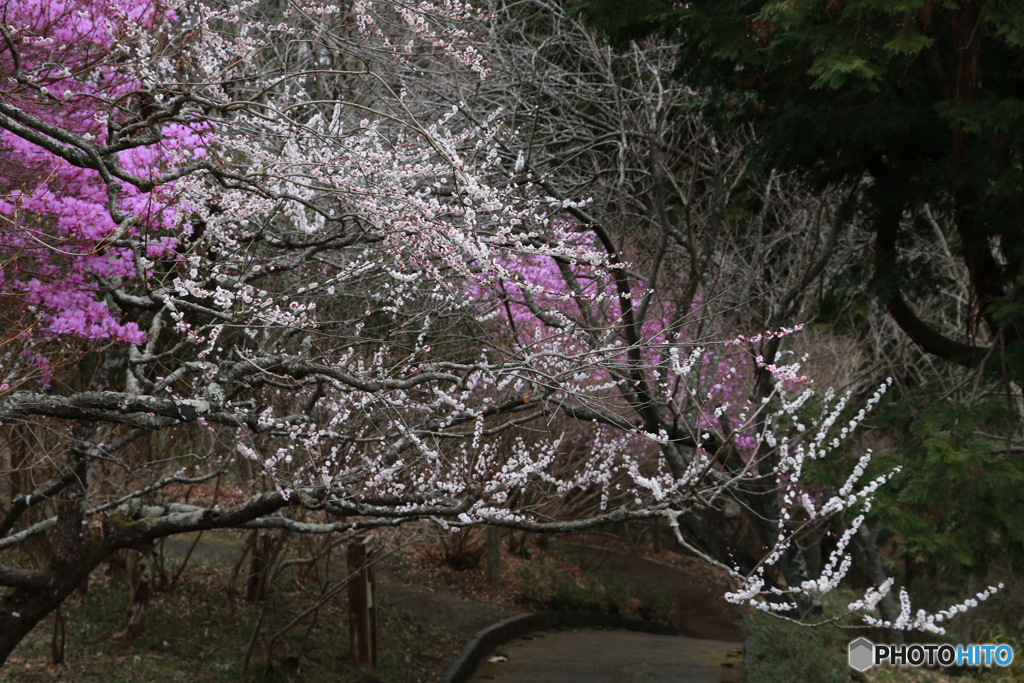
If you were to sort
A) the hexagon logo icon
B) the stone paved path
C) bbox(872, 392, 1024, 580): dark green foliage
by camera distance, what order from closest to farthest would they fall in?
1. bbox(872, 392, 1024, 580): dark green foliage
2. the hexagon logo icon
3. the stone paved path

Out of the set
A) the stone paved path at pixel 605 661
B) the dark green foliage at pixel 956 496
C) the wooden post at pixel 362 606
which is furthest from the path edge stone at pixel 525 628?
the dark green foliage at pixel 956 496

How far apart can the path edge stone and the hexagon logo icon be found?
3590 mm

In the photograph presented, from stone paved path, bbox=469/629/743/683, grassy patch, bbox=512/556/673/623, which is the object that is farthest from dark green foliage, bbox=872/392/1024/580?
grassy patch, bbox=512/556/673/623

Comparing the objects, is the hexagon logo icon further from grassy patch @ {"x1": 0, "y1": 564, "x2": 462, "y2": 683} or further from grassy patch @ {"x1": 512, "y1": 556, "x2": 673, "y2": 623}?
grassy patch @ {"x1": 512, "y1": 556, "x2": 673, "y2": 623}

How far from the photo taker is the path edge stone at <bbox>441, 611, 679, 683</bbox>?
808 centimetres

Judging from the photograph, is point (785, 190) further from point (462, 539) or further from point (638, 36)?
point (462, 539)

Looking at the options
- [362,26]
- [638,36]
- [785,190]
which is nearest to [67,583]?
[362,26]

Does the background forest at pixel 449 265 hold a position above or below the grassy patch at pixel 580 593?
above

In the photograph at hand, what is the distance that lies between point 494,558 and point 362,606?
441 cm

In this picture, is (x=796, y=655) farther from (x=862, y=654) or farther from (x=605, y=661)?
(x=605, y=661)

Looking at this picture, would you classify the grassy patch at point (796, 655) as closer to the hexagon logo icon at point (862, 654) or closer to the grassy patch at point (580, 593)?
the hexagon logo icon at point (862, 654)

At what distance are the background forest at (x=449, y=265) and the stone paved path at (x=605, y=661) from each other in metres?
1.33

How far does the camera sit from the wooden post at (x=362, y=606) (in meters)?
7.16

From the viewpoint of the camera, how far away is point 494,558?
→ 11461 millimetres
